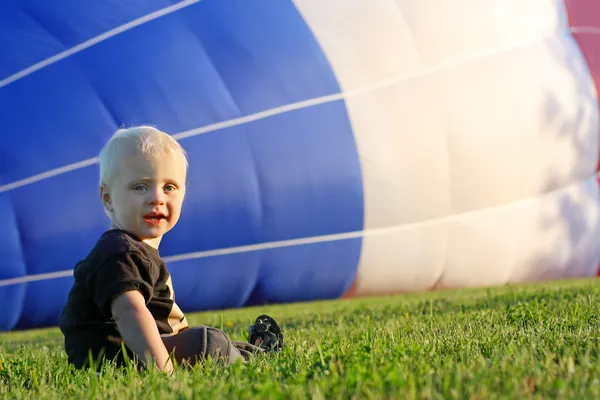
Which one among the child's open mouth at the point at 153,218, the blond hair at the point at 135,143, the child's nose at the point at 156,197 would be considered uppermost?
the blond hair at the point at 135,143

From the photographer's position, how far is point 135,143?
2.71 meters

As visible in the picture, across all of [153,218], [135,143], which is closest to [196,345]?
[153,218]

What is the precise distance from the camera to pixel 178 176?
9.13 ft

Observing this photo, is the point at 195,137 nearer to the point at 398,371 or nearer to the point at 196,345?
the point at 196,345

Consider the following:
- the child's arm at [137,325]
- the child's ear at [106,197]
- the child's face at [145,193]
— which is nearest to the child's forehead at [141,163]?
the child's face at [145,193]

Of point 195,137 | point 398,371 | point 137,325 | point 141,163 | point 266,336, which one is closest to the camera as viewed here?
point 398,371

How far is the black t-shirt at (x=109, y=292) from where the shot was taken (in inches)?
100

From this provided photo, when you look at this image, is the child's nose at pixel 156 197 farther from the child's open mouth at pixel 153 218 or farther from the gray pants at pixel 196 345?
the gray pants at pixel 196 345

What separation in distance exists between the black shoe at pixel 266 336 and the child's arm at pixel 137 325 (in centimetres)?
67

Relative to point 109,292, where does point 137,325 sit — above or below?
below

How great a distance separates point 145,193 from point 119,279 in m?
0.34

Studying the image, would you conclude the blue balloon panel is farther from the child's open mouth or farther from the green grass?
the child's open mouth

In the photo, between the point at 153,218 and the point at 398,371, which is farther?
the point at 153,218

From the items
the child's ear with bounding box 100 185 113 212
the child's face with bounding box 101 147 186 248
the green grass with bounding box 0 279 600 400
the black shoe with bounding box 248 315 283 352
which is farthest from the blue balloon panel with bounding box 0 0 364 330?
the child's face with bounding box 101 147 186 248
